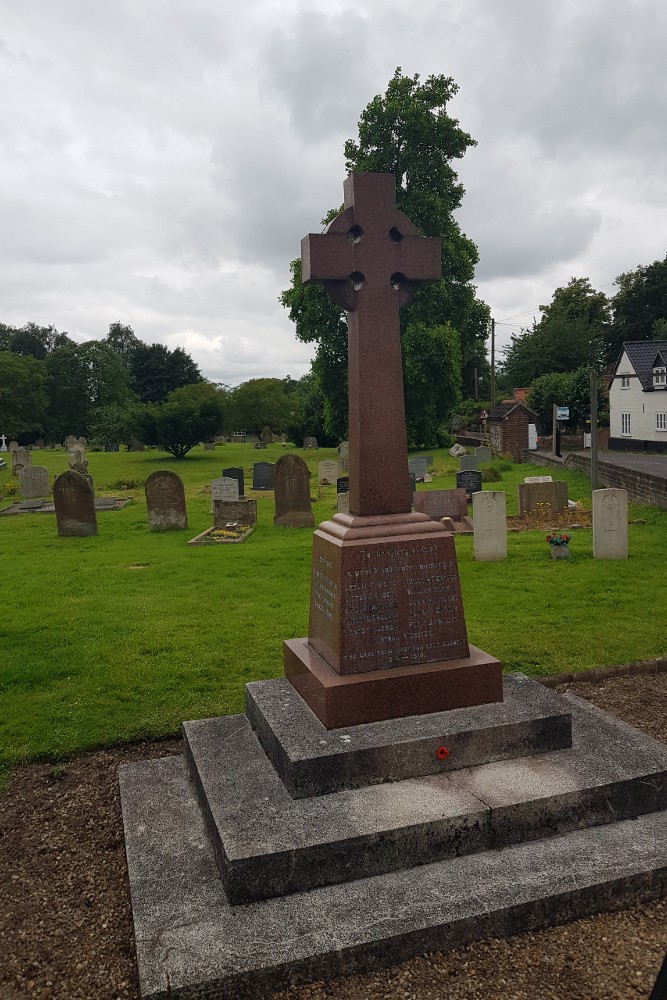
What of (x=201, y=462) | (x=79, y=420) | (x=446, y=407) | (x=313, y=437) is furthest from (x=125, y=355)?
(x=446, y=407)

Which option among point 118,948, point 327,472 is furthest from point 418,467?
point 118,948

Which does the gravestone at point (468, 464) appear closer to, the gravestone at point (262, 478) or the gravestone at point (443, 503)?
the gravestone at point (262, 478)

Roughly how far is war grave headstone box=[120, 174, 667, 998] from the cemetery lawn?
1.20 metres

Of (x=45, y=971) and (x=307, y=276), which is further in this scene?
(x=307, y=276)

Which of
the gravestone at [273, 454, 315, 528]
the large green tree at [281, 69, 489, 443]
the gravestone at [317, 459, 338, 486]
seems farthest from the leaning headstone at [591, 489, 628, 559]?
the large green tree at [281, 69, 489, 443]

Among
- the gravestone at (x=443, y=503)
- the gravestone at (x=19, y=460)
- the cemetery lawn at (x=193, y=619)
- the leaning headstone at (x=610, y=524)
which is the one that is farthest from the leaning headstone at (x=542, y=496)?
the gravestone at (x=19, y=460)

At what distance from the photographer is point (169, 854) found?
366cm

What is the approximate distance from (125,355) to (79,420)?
2326 cm

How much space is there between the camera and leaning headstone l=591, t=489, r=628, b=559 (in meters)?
10.5

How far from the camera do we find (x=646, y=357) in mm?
35938

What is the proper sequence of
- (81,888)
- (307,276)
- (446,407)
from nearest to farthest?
1. (81,888)
2. (307,276)
3. (446,407)

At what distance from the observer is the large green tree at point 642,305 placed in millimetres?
51469

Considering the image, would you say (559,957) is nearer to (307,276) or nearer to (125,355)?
(307,276)

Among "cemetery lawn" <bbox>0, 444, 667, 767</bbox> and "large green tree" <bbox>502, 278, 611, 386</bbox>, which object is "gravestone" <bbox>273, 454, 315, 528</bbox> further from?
"large green tree" <bbox>502, 278, 611, 386</bbox>
